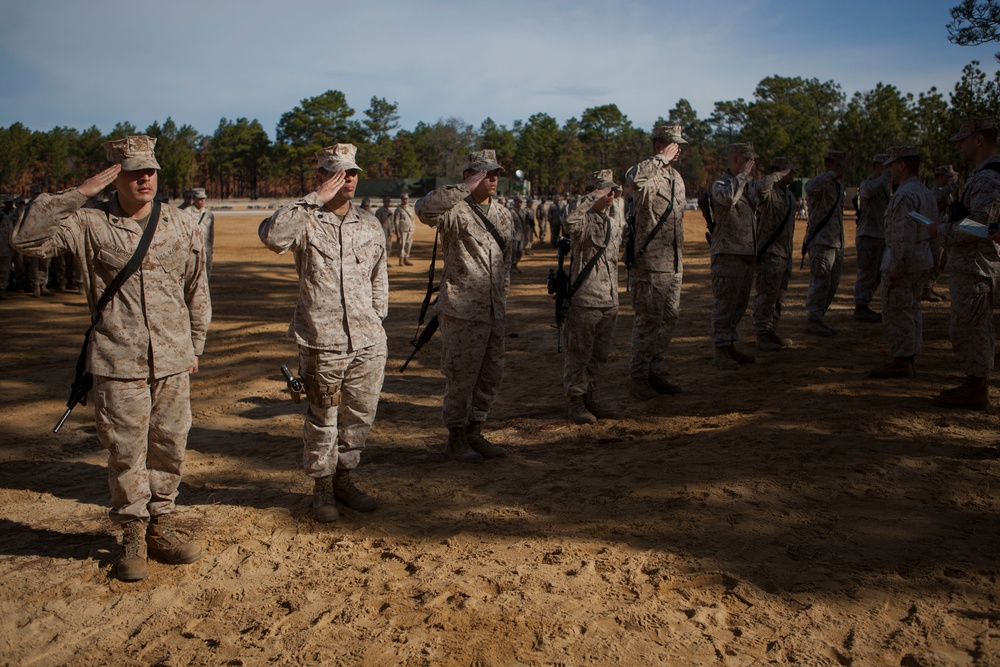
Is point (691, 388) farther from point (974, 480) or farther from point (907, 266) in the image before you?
point (974, 480)

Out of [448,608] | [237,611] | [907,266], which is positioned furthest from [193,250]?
[907,266]

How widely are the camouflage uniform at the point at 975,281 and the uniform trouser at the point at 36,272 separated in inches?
662

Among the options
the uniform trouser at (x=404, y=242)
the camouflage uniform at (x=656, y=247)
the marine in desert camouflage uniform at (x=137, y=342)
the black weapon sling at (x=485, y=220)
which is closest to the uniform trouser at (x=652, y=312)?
the camouflage uniform at (x=656, y=247)

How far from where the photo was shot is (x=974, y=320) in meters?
6.63

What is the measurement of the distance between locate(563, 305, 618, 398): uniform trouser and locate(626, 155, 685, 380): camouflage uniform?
69cm

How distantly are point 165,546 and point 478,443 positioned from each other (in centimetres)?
249

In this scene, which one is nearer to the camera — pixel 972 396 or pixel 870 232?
pixel 972 396

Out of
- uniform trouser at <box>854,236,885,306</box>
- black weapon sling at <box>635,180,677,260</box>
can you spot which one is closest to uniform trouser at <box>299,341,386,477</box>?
black weapon sling at <box>635,180,677,260</box>

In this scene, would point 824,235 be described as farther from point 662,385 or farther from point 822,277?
point 662,385

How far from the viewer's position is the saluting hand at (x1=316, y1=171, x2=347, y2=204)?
Answer: 471cm

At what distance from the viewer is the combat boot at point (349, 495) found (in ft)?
16.9

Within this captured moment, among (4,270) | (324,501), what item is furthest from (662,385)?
(4,270)

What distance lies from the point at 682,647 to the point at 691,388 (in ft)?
15.7

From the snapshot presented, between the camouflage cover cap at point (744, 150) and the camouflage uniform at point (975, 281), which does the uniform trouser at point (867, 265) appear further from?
the camouflage uniform at point (975, 281)
